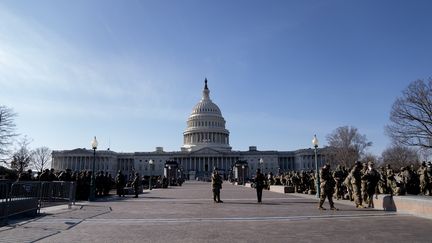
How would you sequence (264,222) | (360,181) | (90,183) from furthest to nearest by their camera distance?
(90,183)
(360,181)
(264,222)

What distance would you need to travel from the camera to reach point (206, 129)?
18762cm

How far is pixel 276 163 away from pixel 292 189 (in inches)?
5911

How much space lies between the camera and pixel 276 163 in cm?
18700

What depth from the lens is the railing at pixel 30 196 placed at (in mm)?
14599

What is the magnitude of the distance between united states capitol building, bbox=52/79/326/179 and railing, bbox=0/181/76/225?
152m

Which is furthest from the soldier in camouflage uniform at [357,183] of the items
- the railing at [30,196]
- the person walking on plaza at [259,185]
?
the railing at [30,196]

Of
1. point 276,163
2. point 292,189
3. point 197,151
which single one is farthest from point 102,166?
point 292,189

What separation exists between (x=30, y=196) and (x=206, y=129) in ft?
559

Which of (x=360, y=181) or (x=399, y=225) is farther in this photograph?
(x=360, y=181)

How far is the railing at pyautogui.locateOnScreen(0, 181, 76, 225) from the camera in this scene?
1460 centimetres

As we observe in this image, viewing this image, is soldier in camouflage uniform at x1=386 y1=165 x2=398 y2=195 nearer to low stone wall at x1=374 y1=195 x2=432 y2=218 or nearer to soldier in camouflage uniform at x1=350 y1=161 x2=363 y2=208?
soldier in camouflage uniform at x1=350 y1=161 x2=363 y2=208

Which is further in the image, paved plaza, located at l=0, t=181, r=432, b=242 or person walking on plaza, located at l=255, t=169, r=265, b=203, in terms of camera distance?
person walking on plaza, located at l=255, t=169, r=265, b=203

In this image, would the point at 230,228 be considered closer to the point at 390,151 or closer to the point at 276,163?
the point at 390,151

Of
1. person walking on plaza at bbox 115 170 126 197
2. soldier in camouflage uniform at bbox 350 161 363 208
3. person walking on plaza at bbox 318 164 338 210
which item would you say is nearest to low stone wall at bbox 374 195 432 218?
soldier in camouflage uniform at bbox 350 161 363 208
